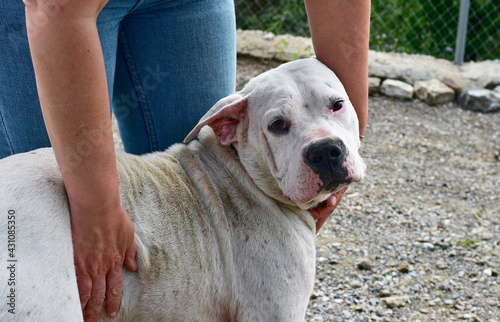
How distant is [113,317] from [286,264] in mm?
738

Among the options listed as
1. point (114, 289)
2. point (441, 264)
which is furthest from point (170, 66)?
point (441, 264)

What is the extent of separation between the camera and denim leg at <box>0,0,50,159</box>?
212 cm

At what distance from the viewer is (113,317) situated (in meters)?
2.08

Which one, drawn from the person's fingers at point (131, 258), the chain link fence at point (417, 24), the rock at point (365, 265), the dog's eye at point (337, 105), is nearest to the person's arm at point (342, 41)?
the dog's eye at point (337, 105)

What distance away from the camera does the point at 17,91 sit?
86.8 inches

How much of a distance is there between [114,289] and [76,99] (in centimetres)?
73

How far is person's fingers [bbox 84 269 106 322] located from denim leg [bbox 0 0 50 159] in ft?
2.36

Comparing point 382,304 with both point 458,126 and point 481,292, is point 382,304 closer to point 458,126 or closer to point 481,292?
point 481,292

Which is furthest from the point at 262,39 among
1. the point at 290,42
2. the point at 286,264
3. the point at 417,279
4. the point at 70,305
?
the point at 70,305

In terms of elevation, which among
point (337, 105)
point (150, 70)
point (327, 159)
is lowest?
point (327, 159)

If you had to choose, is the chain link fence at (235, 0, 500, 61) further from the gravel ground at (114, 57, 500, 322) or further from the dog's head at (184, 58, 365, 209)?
the dog's head at (184, 58, 365, 209)

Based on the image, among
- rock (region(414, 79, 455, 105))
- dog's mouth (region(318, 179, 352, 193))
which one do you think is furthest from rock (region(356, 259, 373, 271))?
rock (region(414, 79, 455, 105))

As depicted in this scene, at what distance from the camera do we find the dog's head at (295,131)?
2.23 meters

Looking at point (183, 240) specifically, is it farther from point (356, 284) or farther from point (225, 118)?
point (356, 284)
